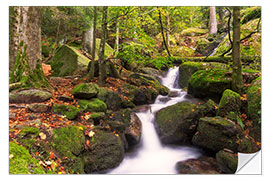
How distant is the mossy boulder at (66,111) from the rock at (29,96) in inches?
14.3

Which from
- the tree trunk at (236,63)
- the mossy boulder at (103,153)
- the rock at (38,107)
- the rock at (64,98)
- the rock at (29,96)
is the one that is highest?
the tree trunk at (236,63)

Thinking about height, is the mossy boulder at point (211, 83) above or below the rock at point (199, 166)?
above

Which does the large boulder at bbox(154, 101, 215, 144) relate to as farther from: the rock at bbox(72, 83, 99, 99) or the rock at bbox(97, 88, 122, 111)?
the rock at bbox(72, 83, 99, 99)

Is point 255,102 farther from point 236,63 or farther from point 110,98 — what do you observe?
point 110,98

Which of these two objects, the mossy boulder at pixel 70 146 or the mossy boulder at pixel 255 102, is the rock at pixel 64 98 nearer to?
the mossy boulder at pixel 70 146

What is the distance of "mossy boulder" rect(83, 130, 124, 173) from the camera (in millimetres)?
2532

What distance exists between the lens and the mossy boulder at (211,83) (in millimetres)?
4141

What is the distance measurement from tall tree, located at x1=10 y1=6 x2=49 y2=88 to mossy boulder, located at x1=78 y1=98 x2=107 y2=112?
3.24 feet

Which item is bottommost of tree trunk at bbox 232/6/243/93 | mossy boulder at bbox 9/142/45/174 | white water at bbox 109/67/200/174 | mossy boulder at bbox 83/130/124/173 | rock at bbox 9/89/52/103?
white water at bbox 109/67/200/174

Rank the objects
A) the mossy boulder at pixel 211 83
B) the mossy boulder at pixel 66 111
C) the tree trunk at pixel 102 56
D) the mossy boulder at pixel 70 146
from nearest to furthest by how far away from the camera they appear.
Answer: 1. the mossy boulder at pixel 70 146
2. the mossy boulder at pixel 66 111
3. the mossy boulder at pixel 211 83
4. the tree trunk at pixel 102 56

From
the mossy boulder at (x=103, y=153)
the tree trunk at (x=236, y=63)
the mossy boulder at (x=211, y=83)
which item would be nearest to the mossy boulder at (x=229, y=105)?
the tree trunk at (x=236, y=63)

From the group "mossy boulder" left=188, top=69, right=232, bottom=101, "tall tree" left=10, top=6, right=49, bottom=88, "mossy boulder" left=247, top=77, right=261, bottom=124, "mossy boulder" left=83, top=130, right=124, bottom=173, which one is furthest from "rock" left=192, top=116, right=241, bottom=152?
"tall tree" left=10, top=6, right=49, bottom=88
